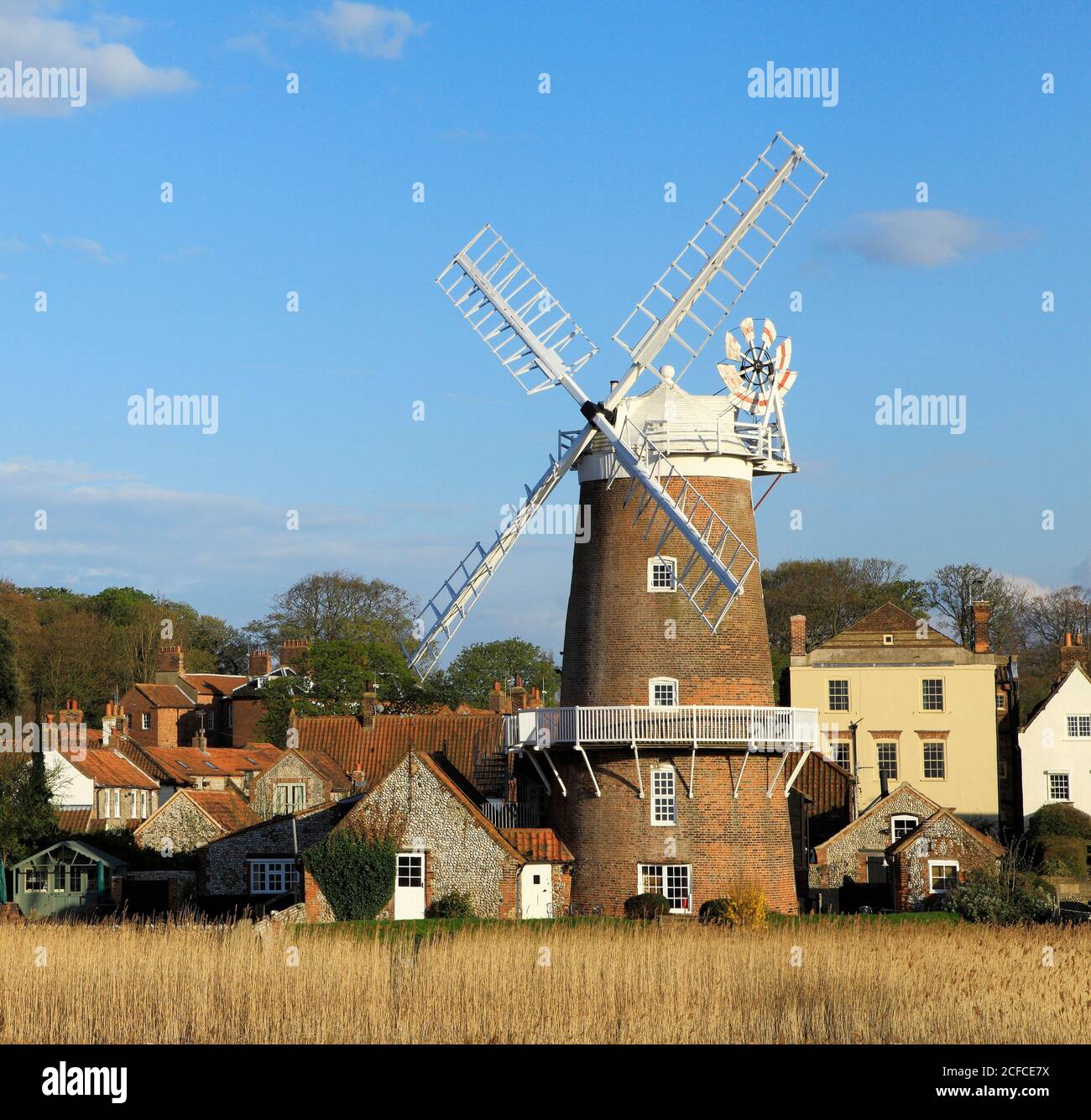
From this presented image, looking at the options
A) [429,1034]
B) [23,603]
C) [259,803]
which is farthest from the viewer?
[23,603]

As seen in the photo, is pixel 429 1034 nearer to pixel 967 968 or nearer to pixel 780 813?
pixel 967 968

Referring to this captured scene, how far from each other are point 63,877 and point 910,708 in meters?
30.3

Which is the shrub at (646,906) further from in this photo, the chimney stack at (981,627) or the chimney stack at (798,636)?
the chimney stack at (981,627)

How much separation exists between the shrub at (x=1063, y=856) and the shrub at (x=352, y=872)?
23106 millimetres

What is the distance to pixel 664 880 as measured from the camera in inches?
1549

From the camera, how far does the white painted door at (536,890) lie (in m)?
40.3

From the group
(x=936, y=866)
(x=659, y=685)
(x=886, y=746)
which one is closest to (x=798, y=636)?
(x=886, y=746)

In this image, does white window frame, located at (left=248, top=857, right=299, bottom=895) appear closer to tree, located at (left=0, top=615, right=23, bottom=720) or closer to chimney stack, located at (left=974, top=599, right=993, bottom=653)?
tree, located at (left=0, top=615, right=23, bottom=720)

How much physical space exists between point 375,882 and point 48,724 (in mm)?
35885

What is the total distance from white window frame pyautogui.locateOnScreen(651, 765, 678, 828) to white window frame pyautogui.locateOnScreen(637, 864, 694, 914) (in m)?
1.00

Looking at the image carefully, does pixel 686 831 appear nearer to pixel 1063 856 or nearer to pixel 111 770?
pixel 1063 856

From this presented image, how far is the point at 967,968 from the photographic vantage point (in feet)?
Result: 84.5

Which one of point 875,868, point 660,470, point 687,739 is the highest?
point 660,470

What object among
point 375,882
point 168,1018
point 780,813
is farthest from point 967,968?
point 375,882
